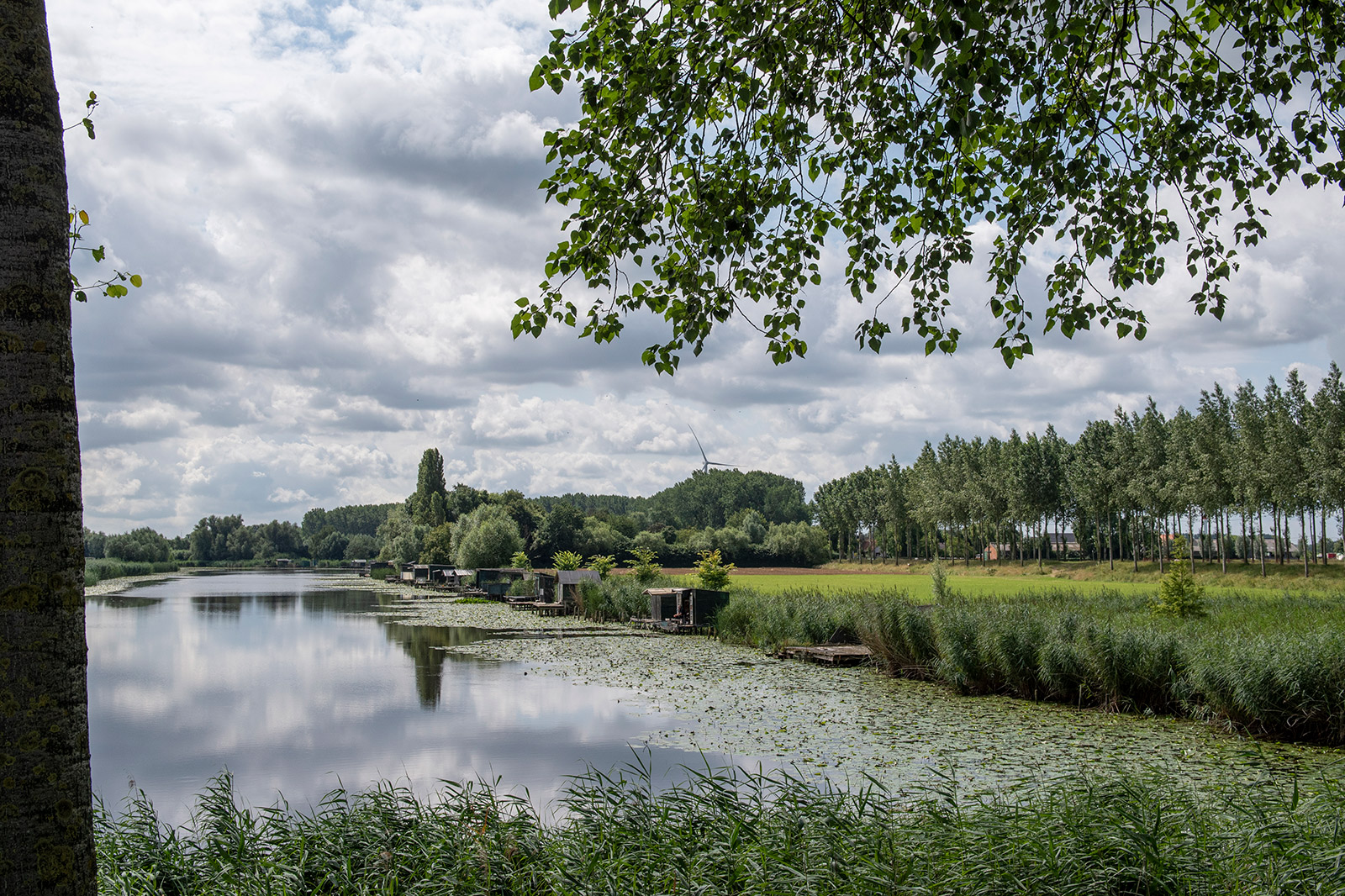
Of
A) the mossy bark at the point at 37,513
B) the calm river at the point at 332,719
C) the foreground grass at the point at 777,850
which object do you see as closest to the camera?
the mossy bark at the point at 37,513

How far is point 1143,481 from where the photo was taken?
56.9m

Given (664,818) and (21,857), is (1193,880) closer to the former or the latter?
(664,818)

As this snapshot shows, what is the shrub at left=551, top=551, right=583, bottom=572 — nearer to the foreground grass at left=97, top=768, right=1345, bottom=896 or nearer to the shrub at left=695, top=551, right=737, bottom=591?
the shrub at left=695, top=551, right=737, bottom=591

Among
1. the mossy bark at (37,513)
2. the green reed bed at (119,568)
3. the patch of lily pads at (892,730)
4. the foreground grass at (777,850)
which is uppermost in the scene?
the mossy bark at (37,513)

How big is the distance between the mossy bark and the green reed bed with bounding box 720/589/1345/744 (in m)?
13.3

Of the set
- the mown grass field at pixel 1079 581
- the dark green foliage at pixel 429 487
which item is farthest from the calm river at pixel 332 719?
the dark green foliage at pixel 429 487

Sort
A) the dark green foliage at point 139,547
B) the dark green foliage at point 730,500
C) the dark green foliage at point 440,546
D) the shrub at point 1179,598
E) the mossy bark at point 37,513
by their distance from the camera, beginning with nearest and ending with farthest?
the mossy bark at point 37,513 → the shrub at point 1179,598 → the dark green foliage at point 440,546 → the dark green foliage at point 139,547 → the dark green foliage at point 730,500

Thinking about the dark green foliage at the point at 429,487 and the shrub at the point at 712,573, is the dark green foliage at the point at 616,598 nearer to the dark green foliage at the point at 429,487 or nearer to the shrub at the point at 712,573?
the shrub at the point at 712,573

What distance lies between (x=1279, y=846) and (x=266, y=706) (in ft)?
50.6

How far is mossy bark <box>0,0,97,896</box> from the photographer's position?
2377mm

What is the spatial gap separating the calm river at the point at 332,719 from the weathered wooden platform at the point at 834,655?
565 centimetres

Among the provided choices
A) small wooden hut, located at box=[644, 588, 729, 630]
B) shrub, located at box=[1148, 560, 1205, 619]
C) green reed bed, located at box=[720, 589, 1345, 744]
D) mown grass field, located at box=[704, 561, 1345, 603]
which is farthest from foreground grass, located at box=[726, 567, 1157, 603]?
green reed bed, located at box=[720, 589, 1345, 744]

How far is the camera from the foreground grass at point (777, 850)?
438 centimetres

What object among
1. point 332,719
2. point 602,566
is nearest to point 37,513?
point 332,719
